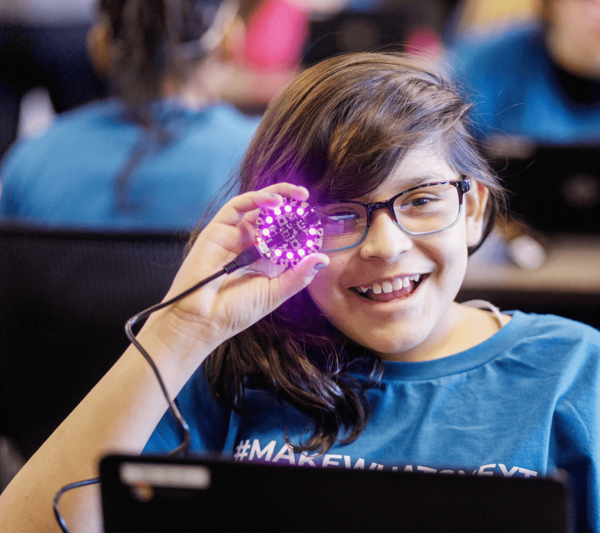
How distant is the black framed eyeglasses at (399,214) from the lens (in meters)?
0.85

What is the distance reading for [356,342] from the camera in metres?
0.97

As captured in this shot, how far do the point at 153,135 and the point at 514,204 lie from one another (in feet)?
3.24

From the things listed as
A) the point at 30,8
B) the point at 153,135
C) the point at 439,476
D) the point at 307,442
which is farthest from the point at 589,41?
A: the point at 30,8

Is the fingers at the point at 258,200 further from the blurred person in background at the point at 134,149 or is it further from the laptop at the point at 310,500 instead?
the blurred person in background at the point at 134,149

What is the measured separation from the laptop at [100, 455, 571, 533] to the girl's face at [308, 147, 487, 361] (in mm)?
365

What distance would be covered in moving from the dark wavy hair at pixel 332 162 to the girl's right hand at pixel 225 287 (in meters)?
0.08

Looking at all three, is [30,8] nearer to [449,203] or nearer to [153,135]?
[153,135]

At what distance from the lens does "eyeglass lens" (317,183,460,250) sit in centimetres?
85

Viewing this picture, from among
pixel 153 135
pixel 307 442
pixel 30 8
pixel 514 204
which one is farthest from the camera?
pixel 30 8

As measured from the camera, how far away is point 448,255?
88 centimetres

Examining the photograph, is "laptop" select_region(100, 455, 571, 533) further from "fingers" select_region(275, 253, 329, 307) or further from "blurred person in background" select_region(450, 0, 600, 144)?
"blurred person in background" select_region(450, 0, 600, 144)

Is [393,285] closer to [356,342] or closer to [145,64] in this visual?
[356,342]

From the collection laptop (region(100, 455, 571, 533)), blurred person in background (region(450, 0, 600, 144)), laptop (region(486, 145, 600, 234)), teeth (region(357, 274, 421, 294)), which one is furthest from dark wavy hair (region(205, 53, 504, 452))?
blurred person in background (region(450, 0, 600, 144))

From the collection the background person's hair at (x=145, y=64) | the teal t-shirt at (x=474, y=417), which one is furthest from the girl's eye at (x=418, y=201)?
the background person's hair at (x=145, y=64)
